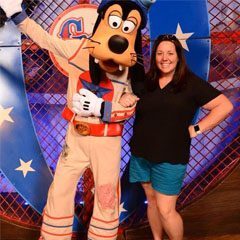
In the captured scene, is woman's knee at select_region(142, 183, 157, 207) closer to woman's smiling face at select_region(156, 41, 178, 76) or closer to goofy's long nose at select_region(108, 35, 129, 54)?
woman's smiling face at select_region(156, 41, 178, 76)

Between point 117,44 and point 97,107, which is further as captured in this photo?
point 97,107

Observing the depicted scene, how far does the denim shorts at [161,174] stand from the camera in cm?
149

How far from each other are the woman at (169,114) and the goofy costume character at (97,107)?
0.07 m

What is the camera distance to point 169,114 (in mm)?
1438

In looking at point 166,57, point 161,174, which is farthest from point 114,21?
point 161,174

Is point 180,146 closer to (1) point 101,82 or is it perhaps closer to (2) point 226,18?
(1) point 101,82

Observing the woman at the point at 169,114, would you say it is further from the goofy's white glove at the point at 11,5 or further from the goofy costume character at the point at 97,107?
the goofy's white glove at the point at 11,5

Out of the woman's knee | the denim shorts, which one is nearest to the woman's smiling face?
the denim shorts

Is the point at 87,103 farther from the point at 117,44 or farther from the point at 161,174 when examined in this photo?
the point at 161,174

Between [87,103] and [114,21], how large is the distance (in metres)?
0.32

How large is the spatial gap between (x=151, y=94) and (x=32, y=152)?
75cm

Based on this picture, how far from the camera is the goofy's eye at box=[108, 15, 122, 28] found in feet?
4.47

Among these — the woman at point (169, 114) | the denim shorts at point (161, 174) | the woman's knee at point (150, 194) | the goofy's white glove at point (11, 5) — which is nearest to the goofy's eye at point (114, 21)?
the woman at point (169, 114)

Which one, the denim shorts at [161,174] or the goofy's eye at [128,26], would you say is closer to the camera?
the goofy's eye at [128,26]
